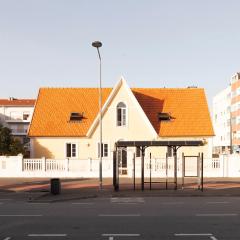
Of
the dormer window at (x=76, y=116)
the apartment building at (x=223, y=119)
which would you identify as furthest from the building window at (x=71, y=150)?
the apartment building at (x=223, y=119)

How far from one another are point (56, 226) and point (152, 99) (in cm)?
3140

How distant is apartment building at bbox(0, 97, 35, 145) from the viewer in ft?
349

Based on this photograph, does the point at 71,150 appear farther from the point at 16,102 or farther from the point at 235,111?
the point at 235,111

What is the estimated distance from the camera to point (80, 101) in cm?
4459

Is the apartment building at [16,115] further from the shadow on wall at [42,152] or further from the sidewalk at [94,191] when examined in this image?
the sidewalk at [94,191]

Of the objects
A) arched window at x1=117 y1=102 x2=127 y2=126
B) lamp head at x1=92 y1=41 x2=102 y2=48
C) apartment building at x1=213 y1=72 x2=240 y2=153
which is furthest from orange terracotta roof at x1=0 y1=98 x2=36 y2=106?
lamp head at x1=92 y1=41 x2=102 y2=48

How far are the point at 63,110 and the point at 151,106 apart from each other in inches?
326

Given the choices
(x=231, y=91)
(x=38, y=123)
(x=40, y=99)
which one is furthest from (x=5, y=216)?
(x=231, y=91)

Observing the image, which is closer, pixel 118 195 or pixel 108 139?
pixel 118 195

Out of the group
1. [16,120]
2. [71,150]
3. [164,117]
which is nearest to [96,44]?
[71,150]

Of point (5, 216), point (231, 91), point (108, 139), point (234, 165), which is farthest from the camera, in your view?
point (231, 91)

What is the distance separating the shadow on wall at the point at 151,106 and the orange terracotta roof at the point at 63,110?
3.26 meters

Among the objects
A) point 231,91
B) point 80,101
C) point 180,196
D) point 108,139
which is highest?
point 231,91

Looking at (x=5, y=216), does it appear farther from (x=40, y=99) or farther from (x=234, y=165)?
(x=40, y=99)
